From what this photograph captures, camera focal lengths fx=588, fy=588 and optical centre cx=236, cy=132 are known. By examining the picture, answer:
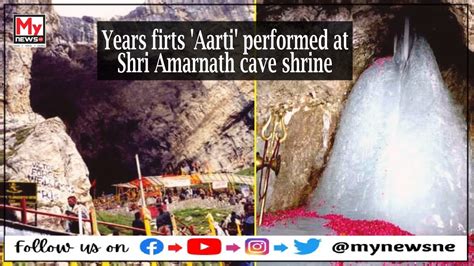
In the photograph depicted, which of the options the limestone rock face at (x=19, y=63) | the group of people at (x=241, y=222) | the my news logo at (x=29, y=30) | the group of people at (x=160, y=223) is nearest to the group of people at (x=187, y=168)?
the group of people at (x=160, y=223)

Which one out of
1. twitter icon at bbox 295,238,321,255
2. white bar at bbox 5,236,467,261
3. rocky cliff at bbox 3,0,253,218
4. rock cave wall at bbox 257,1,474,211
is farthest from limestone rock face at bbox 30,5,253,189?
twitter icon at bbox 295,238,321,255

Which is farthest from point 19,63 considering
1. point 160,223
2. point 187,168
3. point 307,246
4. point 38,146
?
point 307,246

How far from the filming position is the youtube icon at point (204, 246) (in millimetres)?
3988

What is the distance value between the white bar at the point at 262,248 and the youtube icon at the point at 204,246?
0.01 m

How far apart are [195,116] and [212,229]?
781mm

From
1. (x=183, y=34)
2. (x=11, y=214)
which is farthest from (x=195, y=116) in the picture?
(x=11, y=214)

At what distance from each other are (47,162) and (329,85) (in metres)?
1.99

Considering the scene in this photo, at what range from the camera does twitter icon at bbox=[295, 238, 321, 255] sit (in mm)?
3977

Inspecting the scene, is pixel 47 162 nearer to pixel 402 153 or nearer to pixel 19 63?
pixel 19 63

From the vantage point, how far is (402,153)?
4.03 m

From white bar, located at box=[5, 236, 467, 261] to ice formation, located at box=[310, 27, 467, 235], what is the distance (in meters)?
0.12

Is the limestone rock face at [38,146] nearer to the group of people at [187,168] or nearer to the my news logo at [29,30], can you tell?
the my news logo at [29,30]


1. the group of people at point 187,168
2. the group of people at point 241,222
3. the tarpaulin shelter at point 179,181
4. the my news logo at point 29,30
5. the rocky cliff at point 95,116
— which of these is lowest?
the group of people at point 241,222

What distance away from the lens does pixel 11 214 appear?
156 inches
